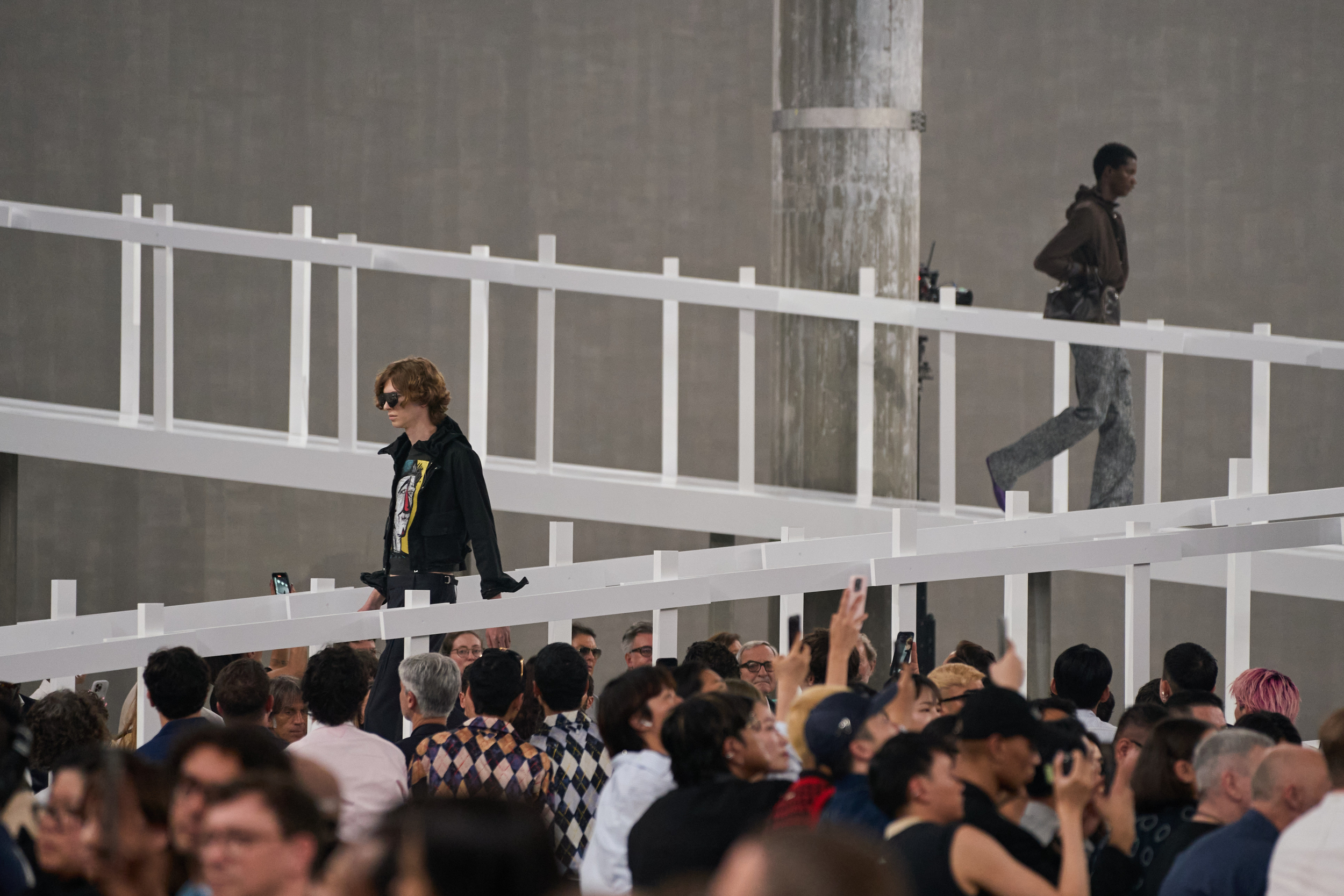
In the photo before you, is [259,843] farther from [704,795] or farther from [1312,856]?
[1312,856]

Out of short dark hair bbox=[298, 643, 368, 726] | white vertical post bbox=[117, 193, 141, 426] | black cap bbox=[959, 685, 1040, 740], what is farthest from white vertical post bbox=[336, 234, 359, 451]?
black cap bbox=[959, 685, 1040, 740]

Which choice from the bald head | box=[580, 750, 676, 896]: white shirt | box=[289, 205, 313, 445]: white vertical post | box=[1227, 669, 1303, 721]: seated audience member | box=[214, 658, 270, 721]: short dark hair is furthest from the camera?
box=[289, 205, 313, 445]: white vertical post

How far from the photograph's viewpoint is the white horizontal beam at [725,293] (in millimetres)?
6891

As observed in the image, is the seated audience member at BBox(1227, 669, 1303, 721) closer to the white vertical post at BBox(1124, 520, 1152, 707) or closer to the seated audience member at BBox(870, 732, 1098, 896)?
the white vertical post at BBox(1124, 520, 1152, 707)

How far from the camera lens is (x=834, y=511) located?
7016 mm

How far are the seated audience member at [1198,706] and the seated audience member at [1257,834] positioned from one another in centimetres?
105

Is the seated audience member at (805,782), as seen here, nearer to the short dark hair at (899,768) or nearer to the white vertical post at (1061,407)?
the short dark hair at (899,768)

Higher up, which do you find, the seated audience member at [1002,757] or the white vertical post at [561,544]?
the white vertical post at [561,544]

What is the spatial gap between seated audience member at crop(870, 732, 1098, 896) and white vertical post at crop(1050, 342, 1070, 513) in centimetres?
396

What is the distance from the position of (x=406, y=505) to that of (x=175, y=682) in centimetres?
142

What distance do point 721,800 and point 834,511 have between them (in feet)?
11.7

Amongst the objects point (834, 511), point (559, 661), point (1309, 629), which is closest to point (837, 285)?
point (834, 511)

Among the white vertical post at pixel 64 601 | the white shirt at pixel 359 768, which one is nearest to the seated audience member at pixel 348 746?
the white shirt at pixel 359 768

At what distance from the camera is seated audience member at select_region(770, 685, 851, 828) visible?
3432 millimetres
